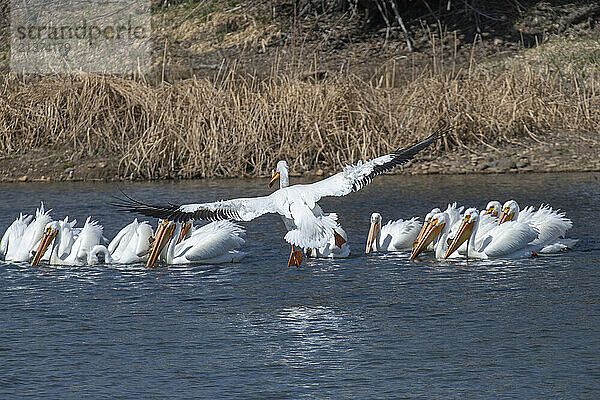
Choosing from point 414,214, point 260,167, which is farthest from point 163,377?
point 260,167

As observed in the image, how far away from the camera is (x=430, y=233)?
11.0 metres

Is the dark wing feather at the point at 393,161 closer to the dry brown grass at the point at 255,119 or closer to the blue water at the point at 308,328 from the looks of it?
the blue water at the point at 308,328

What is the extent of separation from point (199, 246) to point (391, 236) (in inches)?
83.6

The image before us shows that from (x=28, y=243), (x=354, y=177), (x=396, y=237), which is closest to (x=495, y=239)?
(x=396, y=237)

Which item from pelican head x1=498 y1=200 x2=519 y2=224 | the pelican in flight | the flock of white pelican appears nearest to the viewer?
A: the pelican in flight

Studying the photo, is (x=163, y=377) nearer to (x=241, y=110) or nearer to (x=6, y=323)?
(x=6, y=323)

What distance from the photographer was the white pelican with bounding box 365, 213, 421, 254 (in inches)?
441

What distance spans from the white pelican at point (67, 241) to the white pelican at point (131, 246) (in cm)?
16

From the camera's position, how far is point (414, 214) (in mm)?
13383

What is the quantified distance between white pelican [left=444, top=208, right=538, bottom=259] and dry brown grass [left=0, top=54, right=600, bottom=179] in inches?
269

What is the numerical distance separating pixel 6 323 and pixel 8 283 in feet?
5.33

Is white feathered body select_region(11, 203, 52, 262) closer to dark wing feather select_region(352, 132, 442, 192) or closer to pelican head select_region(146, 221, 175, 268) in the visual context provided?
pelican head select_region(146, 221, 175, 268)

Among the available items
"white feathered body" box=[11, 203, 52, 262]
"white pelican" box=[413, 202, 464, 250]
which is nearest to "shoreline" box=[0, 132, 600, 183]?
"white pelican" box=[413, 202, 464, 250]

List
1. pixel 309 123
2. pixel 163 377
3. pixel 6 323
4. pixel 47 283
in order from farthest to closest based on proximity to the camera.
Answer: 1. pixel 309 123
2. pixel 47 283
3. pixel 6 323
4. pixel 163 377
